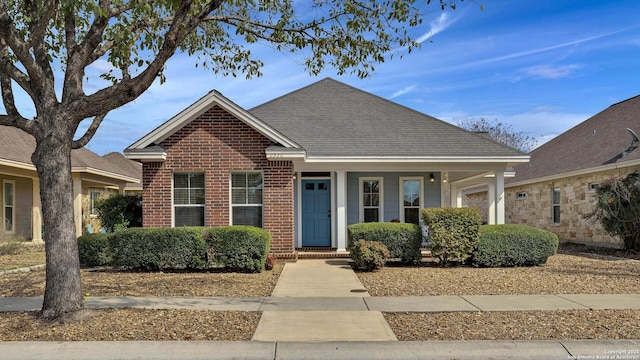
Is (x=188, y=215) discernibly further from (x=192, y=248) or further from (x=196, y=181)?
(x=192, y=248)

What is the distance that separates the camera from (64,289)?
668 centimetres

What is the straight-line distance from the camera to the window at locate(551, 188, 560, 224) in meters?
20.2

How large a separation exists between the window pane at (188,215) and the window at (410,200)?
683cm

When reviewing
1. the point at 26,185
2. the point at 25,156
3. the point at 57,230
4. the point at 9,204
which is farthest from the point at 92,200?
the point at 57,230

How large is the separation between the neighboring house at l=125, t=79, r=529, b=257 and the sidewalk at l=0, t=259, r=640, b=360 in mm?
4420

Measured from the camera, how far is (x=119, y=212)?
13.9 metres

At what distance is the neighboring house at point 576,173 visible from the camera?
16.8 meters

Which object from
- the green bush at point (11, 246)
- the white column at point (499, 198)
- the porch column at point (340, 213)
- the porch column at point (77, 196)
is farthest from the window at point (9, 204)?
the white column at point (499, 198)

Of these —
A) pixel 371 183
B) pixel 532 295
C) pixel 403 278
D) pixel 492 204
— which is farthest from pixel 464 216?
pixel 492 204

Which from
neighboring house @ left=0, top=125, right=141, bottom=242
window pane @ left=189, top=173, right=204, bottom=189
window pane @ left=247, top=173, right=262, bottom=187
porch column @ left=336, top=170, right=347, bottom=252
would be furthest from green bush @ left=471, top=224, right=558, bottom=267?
neighboring house @ left=0, top=125, right=141, bottom=242

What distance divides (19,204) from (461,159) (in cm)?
1668

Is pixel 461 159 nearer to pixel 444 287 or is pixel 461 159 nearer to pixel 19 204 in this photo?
pixel 444 287

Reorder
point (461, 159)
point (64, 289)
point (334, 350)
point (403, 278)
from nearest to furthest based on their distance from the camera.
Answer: point (334, 350) < point (64, 289) < point (403, 278) < point (461, 159)

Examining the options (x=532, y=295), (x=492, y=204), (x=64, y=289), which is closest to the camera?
(x=64, y=289)
